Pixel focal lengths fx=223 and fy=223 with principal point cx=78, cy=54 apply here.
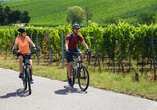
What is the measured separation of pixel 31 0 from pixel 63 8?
35303 mm

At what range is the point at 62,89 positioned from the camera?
22.7 ft

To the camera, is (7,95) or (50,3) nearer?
(7,95)

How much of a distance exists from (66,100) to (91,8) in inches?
4178

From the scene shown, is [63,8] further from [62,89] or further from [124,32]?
[62,89]

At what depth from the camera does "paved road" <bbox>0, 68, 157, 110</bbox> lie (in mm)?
5051

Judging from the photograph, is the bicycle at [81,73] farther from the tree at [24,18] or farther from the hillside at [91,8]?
the tree at [24,18]

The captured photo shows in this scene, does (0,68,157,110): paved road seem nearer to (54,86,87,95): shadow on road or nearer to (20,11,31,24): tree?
(54,86,87,95): shadow on road

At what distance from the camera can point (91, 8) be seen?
357ft

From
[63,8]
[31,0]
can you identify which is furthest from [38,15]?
[31,0]

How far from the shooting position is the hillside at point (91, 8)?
9476 cm

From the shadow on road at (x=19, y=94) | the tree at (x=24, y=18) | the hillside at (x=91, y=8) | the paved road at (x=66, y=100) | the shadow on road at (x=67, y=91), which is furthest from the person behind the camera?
the tree at (x=24, y=18)

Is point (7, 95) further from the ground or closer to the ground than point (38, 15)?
closer to the ground

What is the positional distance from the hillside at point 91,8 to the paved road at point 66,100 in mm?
83126

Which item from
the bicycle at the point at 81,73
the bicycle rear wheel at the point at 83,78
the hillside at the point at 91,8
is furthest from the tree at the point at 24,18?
the bicycle rear wheel at the point at 83,78
